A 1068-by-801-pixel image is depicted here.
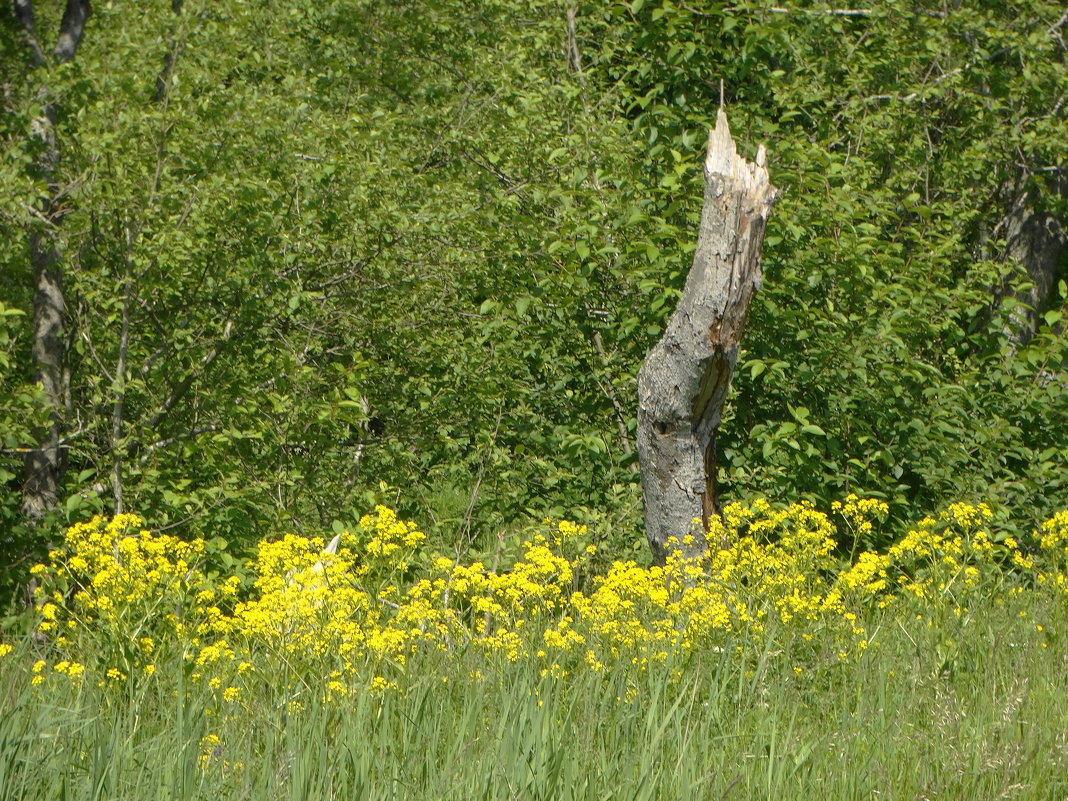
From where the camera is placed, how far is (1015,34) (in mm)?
9219

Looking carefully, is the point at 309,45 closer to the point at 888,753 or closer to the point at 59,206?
the point at 59,206

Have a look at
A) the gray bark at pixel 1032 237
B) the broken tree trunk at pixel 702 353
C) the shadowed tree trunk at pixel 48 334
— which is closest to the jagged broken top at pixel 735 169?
the broken tree trunk at pixel 702 353

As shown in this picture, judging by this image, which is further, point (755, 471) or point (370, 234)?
point (370, 234)

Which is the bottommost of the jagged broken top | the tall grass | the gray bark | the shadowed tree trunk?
the tall grass

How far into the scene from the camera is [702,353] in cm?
599

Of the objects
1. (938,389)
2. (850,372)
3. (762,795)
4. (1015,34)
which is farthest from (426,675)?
(1015,34)

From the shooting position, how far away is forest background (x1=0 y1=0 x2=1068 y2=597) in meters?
6.80

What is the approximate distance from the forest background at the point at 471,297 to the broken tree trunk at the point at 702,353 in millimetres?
577

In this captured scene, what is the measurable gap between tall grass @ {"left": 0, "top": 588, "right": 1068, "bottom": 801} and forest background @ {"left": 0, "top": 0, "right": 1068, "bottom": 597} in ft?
7.59

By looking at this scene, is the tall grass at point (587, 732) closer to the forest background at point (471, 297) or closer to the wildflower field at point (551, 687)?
the wildflower field at point (551, 687)

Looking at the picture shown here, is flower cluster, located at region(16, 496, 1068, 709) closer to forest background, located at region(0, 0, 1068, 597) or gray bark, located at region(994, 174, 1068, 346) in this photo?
forest background, located at region(0, 0, 1068, 597)

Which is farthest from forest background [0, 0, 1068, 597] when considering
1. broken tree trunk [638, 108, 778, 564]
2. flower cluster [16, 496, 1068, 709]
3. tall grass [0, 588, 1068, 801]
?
tall grass [0, 588, 1068, 801]

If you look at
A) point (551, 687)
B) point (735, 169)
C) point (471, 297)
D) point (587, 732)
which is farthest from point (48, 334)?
point (587, 732)

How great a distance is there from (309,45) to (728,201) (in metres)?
6.53
